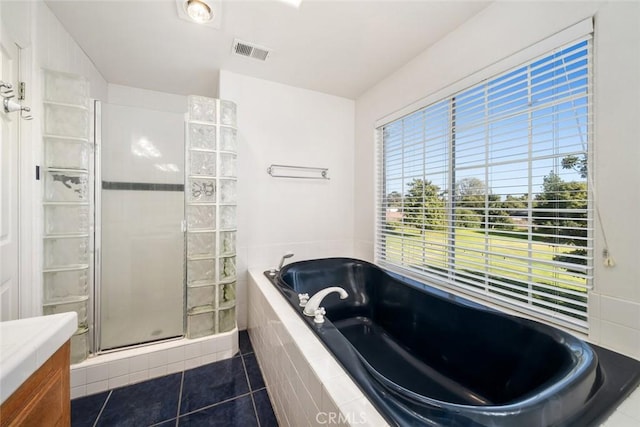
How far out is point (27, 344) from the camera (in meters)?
0.68

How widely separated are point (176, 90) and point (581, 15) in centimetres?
301

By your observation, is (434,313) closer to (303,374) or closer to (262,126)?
(303,374)

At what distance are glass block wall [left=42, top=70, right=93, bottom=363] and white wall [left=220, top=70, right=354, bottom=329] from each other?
3.26ft

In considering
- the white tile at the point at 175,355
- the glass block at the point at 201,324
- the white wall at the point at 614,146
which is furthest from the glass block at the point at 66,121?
the white wall at the point at 614,146

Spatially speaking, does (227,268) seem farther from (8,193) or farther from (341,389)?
(341,389)

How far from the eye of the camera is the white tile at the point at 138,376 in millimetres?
1558

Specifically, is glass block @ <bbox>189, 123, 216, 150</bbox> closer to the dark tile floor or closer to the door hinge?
the door hinge

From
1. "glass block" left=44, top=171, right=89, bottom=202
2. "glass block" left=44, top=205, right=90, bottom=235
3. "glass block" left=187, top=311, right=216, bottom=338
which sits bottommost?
"glass block" left=187, top=311, right=216, bottom=338

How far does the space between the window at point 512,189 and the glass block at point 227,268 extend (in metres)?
1.45

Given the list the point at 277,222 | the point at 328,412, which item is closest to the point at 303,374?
the point at 328,412

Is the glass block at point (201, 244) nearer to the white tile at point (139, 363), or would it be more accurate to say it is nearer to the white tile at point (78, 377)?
the white tile at point (139, 363)

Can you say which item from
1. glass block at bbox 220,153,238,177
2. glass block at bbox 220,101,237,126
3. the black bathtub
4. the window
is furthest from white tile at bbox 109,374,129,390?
the window

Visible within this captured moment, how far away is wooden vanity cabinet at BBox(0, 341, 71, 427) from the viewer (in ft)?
1.95

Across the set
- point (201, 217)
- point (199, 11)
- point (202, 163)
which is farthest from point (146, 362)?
point (199, 11)
